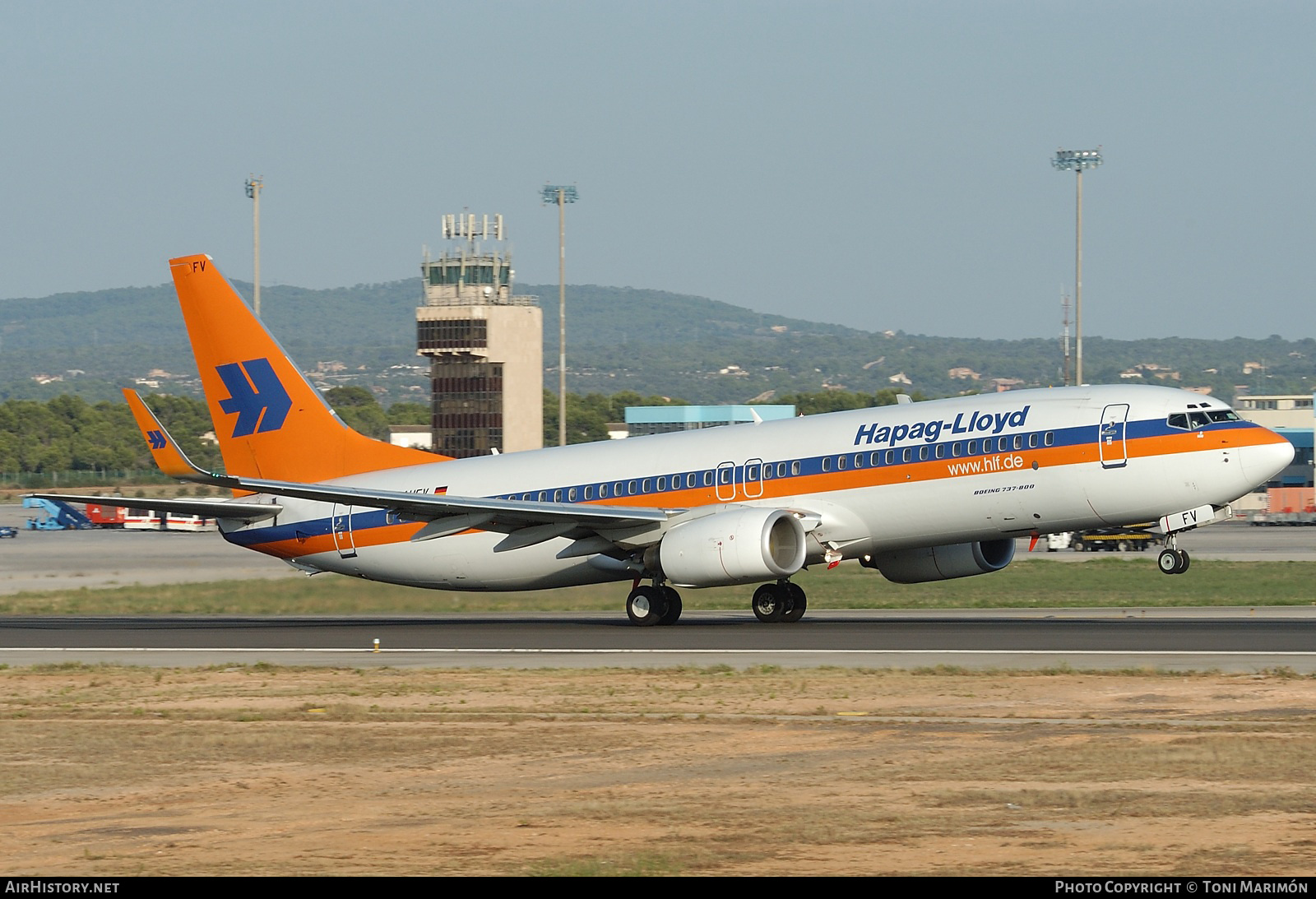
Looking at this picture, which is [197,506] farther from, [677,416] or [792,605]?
[677,416]

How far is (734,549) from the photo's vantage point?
30812 mm

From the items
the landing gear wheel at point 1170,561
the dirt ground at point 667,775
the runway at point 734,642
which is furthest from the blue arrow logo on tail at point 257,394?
the landing gear wheel at point 1170,561

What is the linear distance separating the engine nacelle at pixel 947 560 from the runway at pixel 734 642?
1018 millimetres

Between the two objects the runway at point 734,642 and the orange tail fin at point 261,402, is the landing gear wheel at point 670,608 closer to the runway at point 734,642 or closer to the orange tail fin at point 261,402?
the runway at point 734,642

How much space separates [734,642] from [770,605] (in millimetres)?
4081

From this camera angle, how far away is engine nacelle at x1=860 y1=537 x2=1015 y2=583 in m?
33.9

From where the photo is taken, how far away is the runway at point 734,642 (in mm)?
25891

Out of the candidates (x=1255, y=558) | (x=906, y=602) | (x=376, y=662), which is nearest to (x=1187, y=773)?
(x=376, y=662)

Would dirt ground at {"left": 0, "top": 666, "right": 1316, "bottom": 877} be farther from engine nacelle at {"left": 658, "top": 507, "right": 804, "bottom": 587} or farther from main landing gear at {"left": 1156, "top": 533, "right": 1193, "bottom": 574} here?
main landing gear at {"left": 1156, "top": 533, "right": 1193, "bottom": 574}

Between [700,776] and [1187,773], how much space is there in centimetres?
442

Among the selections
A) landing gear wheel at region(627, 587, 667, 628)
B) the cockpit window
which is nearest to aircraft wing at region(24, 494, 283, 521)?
landing gear wheel at region(627, 587, 667, 628)

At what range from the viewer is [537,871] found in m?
11.3

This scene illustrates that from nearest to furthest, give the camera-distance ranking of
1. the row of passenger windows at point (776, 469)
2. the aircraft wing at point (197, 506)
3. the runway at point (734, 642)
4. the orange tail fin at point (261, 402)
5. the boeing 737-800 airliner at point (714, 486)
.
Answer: the runway at point (734, 642) → the boeing 737-800 airliner at point (714, 486) → the row of passenger windows at point (776, 469) → the aircraft wing at point (197, 506) → the orange tail fin at point (261, 402)

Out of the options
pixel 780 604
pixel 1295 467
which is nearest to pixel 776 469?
pixel 780 604
